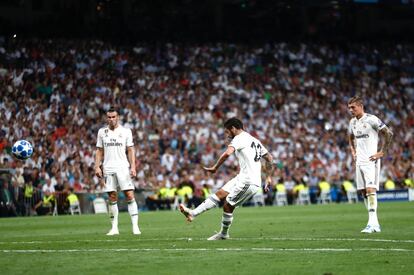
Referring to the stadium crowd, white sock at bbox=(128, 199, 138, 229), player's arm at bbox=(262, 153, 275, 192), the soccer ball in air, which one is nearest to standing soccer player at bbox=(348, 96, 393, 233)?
player's arm at bbox=(262, 153, 275, 192)

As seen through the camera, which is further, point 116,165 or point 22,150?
point 22,150

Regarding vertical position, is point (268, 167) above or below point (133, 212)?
above

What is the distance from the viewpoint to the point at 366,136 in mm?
18656

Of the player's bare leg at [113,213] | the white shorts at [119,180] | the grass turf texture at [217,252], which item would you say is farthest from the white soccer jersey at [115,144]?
the grass turf texture at [217,252]

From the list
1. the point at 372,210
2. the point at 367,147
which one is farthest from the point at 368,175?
the point at 372,210

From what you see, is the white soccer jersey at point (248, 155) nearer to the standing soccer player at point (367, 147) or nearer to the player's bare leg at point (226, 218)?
the player's bare leg at point (226, 218)

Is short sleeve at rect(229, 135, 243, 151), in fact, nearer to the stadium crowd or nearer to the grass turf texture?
the grass turf texture

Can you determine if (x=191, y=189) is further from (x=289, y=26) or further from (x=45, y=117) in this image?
(x=289, y=26)

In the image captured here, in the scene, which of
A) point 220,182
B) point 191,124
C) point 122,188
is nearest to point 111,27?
point 191,124

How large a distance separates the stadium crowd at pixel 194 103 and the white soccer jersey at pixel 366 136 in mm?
19204

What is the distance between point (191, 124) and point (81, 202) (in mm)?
9152

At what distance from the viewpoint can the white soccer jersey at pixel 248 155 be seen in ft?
53.7

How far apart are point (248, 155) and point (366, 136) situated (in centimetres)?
340

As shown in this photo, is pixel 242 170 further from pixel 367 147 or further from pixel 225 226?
pixel 367 147
